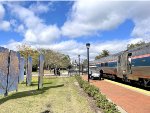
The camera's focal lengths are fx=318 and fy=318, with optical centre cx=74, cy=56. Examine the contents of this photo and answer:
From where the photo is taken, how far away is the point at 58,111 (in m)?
14.8

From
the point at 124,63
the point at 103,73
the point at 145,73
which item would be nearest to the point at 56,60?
the point at 103,73

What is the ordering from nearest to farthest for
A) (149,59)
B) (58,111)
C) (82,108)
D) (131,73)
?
(58,111), (82,108), (149,59), (131,73)

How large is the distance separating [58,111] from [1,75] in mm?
5317

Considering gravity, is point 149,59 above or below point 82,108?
above

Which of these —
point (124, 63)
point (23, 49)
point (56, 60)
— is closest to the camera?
point (124, 63)

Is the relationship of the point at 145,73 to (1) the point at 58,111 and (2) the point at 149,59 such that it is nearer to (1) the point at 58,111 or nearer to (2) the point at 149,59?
(2) the point at 149,59

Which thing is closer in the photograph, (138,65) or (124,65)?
(138,65)

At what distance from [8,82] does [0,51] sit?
2859mm

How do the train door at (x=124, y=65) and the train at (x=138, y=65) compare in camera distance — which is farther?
the train door at (x=124, y=65)

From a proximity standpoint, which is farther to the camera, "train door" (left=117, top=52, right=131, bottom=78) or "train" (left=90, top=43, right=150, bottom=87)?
"train door" (left=117, top=52, right=131, bottom=78)

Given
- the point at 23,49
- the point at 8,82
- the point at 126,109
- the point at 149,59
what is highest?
the point at 23,49

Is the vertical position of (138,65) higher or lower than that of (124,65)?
lower

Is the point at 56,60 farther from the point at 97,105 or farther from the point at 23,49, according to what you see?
the point at 97,105

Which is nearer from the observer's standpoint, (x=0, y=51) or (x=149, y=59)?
(x=0, y=51)
